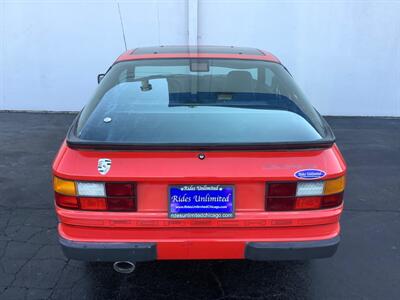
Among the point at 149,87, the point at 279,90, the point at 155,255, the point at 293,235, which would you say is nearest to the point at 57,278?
the point at 155,255

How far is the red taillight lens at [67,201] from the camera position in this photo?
2375mm

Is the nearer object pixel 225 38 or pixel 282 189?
pixel 282 189

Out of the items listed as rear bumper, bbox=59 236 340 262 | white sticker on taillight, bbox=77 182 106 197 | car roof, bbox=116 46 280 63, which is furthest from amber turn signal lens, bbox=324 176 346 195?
car roof, bbox=116 46 280 63

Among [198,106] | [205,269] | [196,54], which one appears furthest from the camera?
[196,54]

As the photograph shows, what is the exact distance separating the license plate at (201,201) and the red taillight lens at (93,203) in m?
0.36

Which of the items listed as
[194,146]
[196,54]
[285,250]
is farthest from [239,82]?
[285,250]

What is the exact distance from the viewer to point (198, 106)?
109 inches

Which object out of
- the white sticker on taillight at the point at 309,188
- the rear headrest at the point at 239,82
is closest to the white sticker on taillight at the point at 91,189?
the white sticker on taillight at the point at 309,188

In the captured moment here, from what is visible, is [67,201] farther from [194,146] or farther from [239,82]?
[239,82]

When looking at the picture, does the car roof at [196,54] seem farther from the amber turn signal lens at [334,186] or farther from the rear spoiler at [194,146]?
the amber turn signal lens at [334,186]

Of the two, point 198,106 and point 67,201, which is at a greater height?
point 198,106

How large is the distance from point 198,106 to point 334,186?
956 mm

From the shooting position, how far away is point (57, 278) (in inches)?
117

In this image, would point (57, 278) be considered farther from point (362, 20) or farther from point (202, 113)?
point (362, 20)
